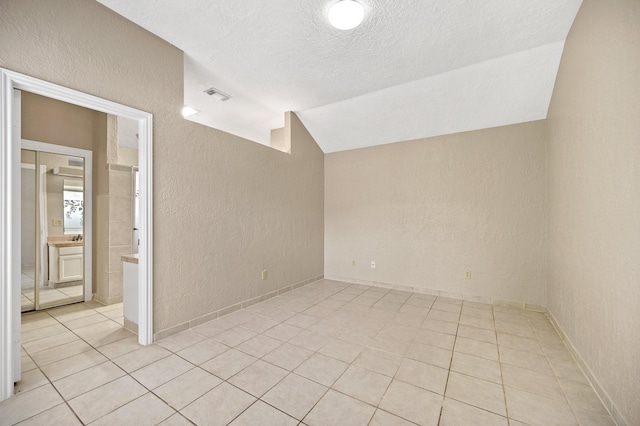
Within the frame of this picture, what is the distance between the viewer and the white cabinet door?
3912 millimetres

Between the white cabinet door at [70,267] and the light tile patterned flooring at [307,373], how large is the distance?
92 cm

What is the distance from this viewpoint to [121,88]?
2.27 meters

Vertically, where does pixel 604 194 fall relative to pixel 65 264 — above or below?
above

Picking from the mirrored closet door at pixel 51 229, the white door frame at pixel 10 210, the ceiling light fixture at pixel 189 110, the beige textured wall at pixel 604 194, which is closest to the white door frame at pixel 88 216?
the mirrored closet door at pixel 51 229

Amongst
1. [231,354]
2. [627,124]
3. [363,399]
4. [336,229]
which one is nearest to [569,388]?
[363,399]

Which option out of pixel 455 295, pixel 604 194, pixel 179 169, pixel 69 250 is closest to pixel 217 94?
pixel 179 169

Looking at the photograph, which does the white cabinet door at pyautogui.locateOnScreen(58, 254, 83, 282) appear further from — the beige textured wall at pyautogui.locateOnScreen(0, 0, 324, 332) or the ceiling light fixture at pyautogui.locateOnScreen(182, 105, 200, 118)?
the ceiling light fixture at pyautogui.locateOnScreen(182, 105, 200, 118)

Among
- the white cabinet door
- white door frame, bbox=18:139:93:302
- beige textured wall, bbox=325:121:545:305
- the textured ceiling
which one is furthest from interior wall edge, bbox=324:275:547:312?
the white cabinet door

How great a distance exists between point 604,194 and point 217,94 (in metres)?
4.11

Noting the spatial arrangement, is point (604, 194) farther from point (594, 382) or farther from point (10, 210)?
point (10, 210)

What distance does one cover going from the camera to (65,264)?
395cm

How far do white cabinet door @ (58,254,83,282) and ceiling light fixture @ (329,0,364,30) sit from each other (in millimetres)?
4794

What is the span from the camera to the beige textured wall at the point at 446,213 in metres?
3.41

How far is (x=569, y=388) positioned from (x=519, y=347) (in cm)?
60
